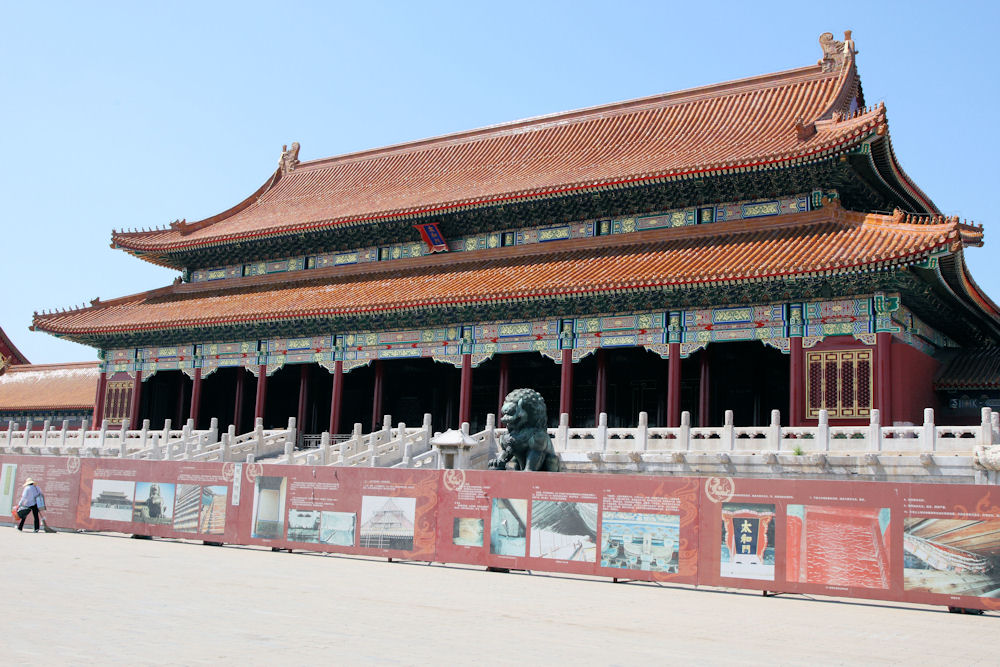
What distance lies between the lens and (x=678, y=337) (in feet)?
80.5

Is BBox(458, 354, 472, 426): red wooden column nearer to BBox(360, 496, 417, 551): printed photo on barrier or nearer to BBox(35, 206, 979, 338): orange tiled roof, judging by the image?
BBox(35, 206, 979, 338): orange tiled roof

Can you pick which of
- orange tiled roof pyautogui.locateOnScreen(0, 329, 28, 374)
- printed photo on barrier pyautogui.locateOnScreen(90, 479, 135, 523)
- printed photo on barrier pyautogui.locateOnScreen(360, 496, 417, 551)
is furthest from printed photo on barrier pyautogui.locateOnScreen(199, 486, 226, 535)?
orange tiled roof pyautogui.locateOnScreen(0, 329, 28, 374)

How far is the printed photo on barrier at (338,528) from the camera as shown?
1617cm

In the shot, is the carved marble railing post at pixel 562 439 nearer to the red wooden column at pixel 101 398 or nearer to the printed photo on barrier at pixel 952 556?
the printed photo on barrier at pixel 952 556

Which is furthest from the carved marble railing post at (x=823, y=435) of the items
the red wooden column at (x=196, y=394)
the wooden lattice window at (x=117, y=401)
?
the wooden lattice window at (x=117, y=401)

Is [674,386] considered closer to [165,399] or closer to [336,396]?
[336,396]

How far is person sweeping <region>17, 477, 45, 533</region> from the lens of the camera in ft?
63.9

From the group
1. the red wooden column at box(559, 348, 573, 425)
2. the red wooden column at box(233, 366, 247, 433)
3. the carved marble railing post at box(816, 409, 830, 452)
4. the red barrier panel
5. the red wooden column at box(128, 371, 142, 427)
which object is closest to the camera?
the red barrier panel

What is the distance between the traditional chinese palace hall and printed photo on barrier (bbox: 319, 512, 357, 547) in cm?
984

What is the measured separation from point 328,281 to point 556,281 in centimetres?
1011

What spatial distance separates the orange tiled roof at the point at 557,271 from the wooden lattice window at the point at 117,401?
2.44 meters

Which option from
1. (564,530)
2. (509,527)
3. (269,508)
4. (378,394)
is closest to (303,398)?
(378,394)

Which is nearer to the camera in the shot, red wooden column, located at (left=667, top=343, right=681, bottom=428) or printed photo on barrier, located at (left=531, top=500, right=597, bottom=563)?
printed photo on barrier, located at (left=531, top=500, right=597, bottom=563)

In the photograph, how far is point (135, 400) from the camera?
3494 centimetres
